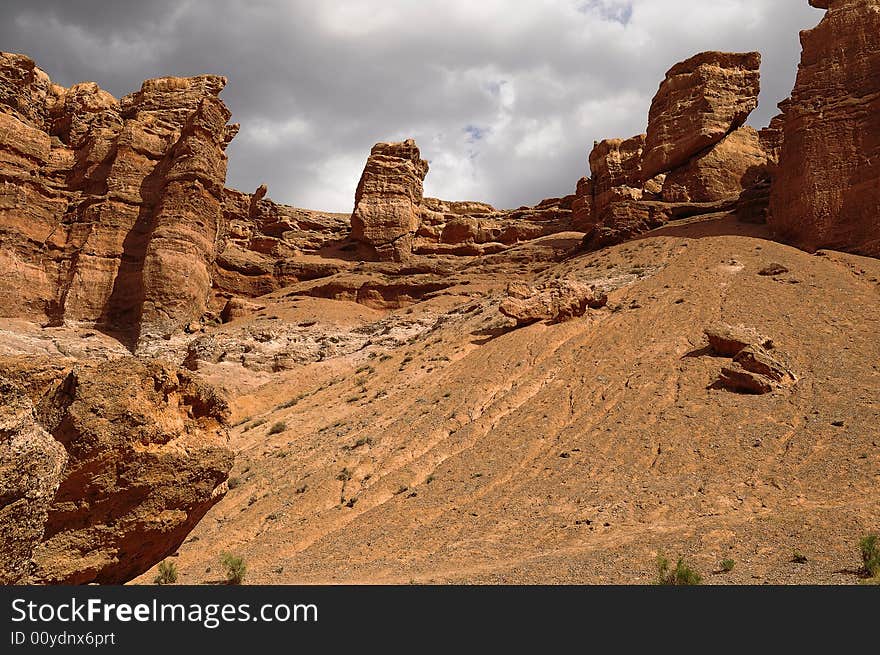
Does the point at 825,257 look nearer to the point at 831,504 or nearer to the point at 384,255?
the point at 831,504

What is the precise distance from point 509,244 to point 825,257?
26458 millimetres

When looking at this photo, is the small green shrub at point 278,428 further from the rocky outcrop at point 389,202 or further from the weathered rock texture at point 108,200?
the rocky outcrop at point 389,202

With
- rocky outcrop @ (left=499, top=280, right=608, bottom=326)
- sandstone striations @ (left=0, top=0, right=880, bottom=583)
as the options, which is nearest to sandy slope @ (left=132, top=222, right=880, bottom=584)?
sandstone striations @ (left=0, top=0, right=880, bottom=583)

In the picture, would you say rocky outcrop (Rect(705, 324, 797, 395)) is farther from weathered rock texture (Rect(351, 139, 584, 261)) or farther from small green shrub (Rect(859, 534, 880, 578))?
weathered rock texture (Rect(351, 139, 584, 261))

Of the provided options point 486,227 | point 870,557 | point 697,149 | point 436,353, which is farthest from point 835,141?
point 486,227

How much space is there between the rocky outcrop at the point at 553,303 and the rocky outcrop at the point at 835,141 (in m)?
9.91

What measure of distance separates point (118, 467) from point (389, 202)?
139 ft

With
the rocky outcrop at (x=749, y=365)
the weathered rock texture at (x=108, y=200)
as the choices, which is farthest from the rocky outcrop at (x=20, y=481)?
the weathered rock texture at (x=108, y=200)

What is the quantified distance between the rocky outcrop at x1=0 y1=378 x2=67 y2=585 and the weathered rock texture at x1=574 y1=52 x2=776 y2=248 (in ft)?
105

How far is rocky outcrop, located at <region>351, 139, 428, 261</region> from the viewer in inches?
1788

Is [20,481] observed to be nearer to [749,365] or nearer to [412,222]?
[749,365]

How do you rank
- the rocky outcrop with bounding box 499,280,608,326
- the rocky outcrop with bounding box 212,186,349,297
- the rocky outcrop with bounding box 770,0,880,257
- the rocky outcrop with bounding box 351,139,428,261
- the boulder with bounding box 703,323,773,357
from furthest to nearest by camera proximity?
1. the rocky outcrop with bounding box 351,139,428,261
2. the rocky outcrop with bounding box 212,186,349,297
3. the rocky outcrop with bounding box 770,0,880,257
4. the rocky outcrop with bounding box 499,280,608,326
5. the boulder with bounding box 703,323,773,357

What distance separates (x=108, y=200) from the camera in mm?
35062

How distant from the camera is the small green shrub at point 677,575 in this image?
7.52 m
